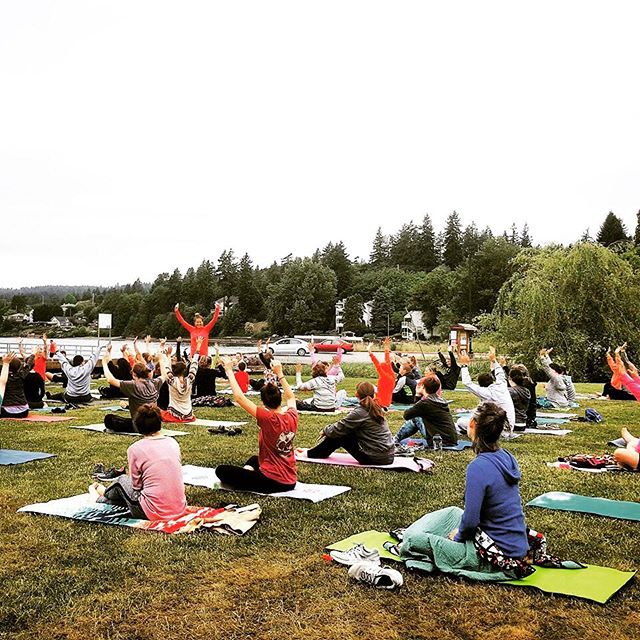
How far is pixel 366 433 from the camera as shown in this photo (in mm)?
8539

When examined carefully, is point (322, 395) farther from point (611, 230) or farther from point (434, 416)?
point (611, 230)

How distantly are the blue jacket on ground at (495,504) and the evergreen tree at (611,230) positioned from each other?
222 feet

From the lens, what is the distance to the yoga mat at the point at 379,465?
838 centimetres

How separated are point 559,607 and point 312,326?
237 feet

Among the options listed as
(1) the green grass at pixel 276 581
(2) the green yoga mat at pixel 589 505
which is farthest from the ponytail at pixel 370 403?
(2) the green yoga mat at pixel 589 505

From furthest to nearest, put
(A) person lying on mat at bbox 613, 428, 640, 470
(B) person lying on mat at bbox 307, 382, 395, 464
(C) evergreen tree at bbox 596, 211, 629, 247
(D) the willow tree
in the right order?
1. (C) evergreen tree at bbox 596, 211, 629, 247
2. (D) the willow tree
3. (B) person lying on mat at bbox 307, 382, 395, 464
4. (A) person lying on mat at bbox 613, 428, 640, 470

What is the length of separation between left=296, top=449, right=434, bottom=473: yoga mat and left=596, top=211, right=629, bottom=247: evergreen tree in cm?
6405

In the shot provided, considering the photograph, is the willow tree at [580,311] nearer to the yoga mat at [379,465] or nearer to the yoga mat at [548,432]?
the yoga mat at [548,432]

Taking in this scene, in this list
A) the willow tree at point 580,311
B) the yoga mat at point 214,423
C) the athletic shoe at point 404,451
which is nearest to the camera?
the athletic shoe at point 404,451

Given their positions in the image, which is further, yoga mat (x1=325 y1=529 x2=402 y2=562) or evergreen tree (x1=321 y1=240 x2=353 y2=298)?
evergreen tree (x1=321 y1=240 x2=353 y2=298)

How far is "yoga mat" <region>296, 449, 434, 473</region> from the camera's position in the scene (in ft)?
27.5

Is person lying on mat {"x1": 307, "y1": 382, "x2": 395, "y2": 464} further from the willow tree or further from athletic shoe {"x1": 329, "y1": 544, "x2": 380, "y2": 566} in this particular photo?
the willow tree

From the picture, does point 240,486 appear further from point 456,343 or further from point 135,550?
point 456,343

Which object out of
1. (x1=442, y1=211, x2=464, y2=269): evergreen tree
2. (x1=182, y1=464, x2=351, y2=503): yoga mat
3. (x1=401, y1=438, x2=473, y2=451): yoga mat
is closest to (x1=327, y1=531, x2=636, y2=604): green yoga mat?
(x1=182, y1=464, x2=351, y2=503): yoga mat
